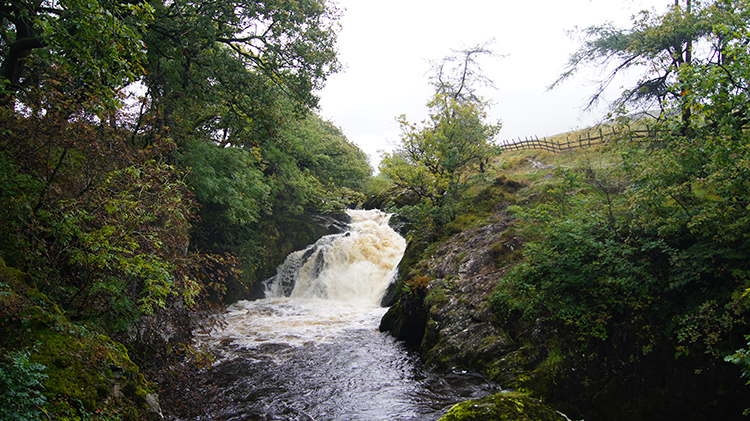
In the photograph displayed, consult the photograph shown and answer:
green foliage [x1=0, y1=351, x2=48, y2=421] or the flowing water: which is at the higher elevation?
green foliage [x1=0, y1=351, x2=48, y2=421]

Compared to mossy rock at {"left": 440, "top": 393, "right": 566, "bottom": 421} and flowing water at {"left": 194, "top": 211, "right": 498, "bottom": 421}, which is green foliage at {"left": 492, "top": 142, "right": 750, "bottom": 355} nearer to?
flowing water at {"left": 194, "top": 211, "right": 498, "bottom": 421}

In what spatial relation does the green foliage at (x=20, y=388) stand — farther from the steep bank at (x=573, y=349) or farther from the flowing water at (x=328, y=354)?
the steep bank at (x=573, y=349)

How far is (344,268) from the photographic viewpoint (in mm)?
18703

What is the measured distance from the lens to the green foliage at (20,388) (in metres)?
2.75

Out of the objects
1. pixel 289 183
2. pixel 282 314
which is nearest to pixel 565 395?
pixel 282 314

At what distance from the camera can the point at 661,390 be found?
530 centimetres

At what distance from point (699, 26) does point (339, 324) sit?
14017 mm

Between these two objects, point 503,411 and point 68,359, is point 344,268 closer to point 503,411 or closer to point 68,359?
point 503,411

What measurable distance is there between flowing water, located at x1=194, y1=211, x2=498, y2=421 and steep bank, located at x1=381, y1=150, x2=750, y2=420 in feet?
2.42

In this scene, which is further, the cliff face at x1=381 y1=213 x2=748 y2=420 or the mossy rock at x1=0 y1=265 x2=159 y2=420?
the cliff face at x1=381 y1=213 x2=748 y2=420

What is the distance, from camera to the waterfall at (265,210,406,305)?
1756 cm

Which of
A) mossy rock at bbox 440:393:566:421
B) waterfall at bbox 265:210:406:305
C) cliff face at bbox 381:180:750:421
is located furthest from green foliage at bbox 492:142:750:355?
waterfall at bbox 265:210:406:305

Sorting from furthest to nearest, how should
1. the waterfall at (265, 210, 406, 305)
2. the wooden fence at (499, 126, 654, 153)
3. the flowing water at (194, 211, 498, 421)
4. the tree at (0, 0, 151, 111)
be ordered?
the wooden fence at (499, 126, 654, 153) → the waterfall at (265, 210, 406, 305) → the flowing water at (194, 211, 498, 421) → the tree at (0, 0, 151, 111)

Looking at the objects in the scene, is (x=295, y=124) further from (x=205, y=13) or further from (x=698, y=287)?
(x=698, y=287)
